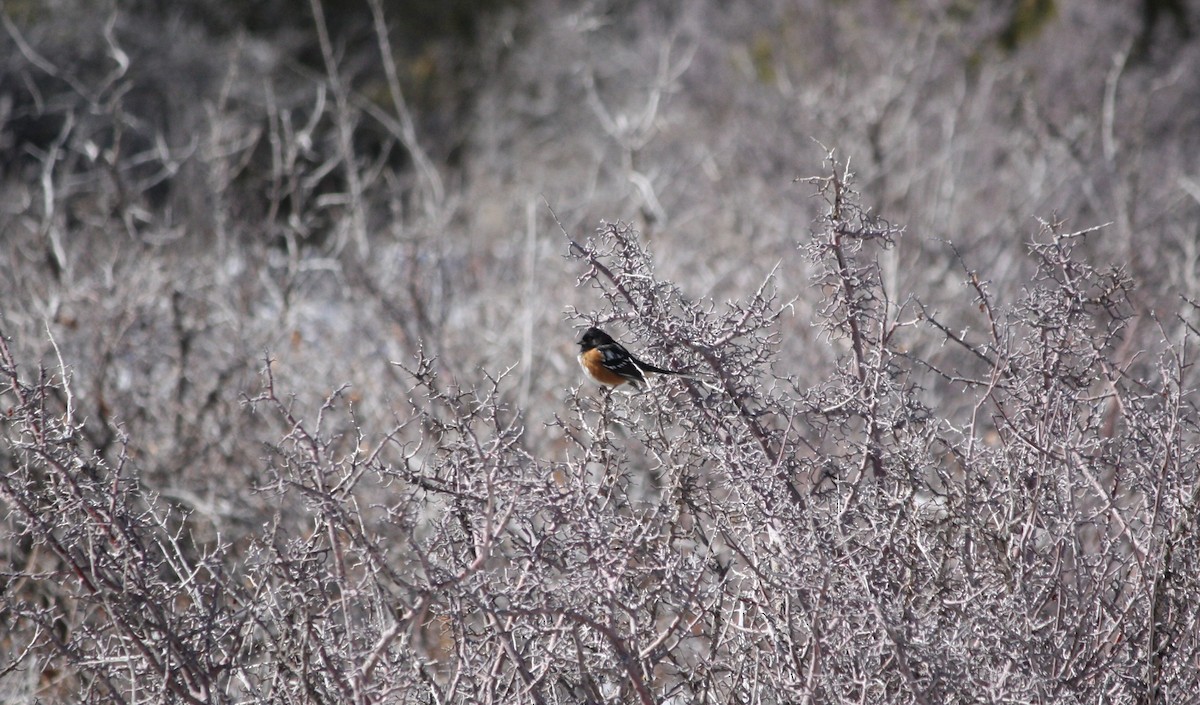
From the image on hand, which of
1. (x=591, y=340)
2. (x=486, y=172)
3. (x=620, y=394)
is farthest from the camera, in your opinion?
(x=486, y=172)

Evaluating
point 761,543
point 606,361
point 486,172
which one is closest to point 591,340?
point 606,361

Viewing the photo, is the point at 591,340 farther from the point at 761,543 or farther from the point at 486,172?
the point at 486,172

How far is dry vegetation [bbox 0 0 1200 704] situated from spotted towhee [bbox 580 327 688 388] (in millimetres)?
301

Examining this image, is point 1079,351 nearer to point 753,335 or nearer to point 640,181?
point 753,335

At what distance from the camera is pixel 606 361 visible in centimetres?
434

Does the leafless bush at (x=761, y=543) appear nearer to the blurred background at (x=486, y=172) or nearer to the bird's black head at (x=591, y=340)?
the blurred background at (x=486, y=172)

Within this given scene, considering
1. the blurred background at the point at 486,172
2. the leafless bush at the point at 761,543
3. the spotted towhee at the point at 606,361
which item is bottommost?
the leafless bush at the point at 761,543

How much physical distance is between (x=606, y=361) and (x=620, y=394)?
44.3 inches

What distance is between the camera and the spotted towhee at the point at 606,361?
12.7 feet

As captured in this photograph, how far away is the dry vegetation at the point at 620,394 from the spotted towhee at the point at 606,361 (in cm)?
30

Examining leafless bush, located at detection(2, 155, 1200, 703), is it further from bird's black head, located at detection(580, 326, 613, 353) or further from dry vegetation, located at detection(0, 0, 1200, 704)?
bird's black head, located at detection(580, 326, 613, 353)

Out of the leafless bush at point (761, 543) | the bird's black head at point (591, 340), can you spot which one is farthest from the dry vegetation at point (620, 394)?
the bird's black head at point (591, 340)

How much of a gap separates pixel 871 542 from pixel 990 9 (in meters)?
15.5

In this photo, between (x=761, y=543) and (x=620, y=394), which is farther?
(x=620, y=394)
